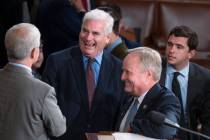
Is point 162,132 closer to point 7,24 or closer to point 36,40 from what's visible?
point 36,40

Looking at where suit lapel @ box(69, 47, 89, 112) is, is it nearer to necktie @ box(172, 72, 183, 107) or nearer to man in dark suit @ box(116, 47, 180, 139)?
man in dark suit @ box(116, 47, 180, 139)

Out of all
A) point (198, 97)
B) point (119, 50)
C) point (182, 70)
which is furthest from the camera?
point (119, 50)

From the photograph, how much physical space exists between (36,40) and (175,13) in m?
3.66

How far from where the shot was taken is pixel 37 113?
2.69 m

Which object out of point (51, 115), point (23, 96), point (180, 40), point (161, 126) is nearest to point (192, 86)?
point (180, 40)

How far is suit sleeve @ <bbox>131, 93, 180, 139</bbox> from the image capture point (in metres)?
2.57

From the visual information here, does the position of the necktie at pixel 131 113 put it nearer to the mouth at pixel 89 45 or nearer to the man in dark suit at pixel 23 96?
the man in dark suit at pixel 23 96

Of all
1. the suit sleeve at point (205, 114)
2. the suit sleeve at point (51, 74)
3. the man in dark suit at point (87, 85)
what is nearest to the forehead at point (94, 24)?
the man in dark suit at point (87, 85)

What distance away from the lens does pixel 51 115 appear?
8.84ft

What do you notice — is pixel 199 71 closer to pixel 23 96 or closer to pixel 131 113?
pixel 131 113

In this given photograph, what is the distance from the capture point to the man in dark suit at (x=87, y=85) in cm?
321

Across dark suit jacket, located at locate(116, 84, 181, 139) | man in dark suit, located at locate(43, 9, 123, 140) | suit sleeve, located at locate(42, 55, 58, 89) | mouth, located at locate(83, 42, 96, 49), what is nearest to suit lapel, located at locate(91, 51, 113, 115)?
man in dark suit, located at locate(43, 9, 123, 140)

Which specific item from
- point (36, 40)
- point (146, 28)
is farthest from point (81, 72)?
point (146, 28)

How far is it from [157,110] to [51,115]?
0.53 m
